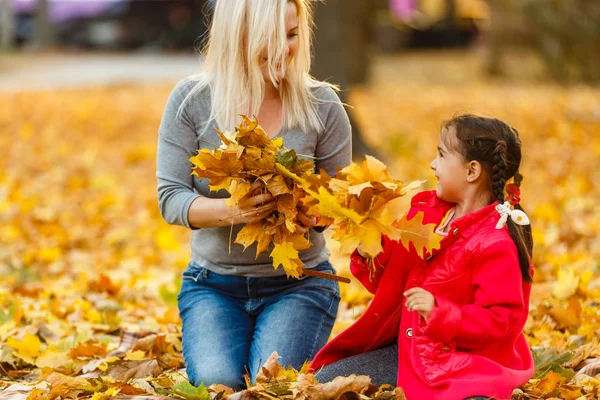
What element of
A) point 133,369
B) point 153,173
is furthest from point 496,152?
point 153,173

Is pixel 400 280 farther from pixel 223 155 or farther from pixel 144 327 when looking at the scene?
pixel 144 327

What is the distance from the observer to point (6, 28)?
22.5 metres

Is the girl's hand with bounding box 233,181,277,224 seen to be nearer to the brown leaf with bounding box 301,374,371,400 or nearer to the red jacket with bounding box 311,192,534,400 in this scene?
the red jacket with bounding box 311,192,534,400

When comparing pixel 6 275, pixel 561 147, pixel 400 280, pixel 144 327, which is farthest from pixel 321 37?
pixel 400 280

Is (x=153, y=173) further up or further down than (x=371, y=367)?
further down

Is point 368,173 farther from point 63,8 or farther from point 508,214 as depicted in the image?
→ point 63,8

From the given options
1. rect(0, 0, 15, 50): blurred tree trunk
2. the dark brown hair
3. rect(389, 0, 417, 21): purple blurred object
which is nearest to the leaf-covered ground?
the dark brown hair

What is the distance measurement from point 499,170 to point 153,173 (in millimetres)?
5594

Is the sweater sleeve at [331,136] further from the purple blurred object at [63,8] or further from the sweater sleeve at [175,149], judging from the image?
the purple blurred object at [63,8]

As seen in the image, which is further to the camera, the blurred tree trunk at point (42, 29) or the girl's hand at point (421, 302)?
the blurred tree trunk at point (42, 29)

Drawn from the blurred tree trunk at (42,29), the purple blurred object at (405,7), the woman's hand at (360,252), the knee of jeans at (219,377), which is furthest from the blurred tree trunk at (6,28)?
the woman's hand at (360,252)

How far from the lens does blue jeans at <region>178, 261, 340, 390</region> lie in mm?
2729

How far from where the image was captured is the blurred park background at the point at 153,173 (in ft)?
10.4

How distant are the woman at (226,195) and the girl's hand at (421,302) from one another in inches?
26.1
